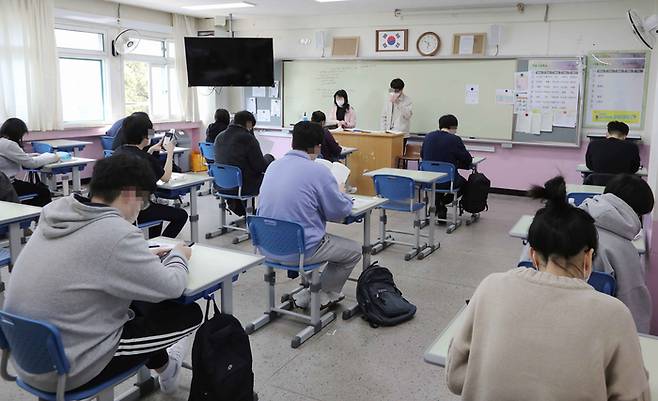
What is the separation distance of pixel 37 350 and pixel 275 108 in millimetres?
8323

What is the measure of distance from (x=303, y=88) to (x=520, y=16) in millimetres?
3615

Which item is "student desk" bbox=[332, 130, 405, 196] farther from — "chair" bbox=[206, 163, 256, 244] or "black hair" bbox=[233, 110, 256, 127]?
"black hair" bbox=[233, 110, 256, 127]

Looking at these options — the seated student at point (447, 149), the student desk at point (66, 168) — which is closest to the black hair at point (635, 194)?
the seated student at point (447, 149)

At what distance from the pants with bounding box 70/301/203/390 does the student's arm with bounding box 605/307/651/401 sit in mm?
1539

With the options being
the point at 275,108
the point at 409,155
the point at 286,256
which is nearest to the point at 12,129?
the point at 286,256

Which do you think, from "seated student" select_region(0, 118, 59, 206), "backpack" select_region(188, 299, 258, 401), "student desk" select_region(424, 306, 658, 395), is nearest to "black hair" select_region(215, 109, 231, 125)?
"seated student" select_region(0, 118, 59, 206)

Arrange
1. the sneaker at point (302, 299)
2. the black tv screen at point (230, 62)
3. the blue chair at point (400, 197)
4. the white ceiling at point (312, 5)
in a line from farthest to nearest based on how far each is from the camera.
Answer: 1. the black tv screen at point (230, 62)
2. the white ceiling at point (312, 5)
3. the blue chair at point (400, 197)
4. the sneaker at point (302, 299)

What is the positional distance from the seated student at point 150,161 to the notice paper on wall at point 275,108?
527cm

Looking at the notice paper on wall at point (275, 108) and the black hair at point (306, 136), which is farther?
the notice paper on wall at point (275, 108)

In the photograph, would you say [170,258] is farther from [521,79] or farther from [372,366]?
[521,79]

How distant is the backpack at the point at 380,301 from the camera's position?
11.8ft

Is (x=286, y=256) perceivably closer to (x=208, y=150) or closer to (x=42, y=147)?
(x=208, y=150)

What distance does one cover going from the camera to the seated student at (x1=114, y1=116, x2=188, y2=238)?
159 inches

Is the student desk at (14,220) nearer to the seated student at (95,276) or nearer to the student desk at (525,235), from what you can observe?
the seated student at (95,276)
